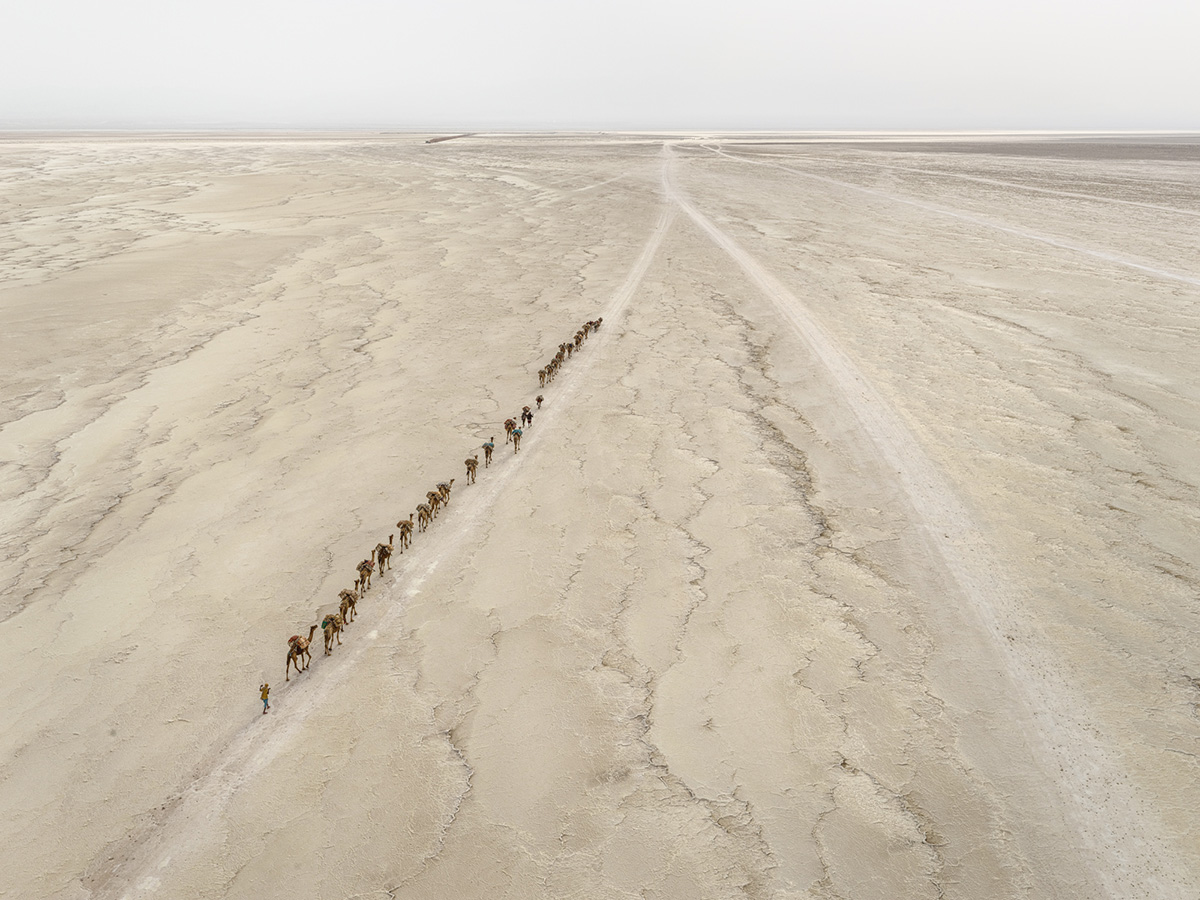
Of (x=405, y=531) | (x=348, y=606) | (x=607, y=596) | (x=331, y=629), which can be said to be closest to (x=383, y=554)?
(x=405, y=531)

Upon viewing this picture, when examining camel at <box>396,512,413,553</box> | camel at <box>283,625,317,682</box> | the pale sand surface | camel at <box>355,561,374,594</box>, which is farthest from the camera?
camel at <box>396,512,413,553</box>

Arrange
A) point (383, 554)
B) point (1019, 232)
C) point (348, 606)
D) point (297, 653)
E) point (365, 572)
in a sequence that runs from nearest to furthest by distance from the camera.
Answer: point (297, 653)
point (348, 606)
point (365, 572)
point (383, 554)
point (1019, 232)

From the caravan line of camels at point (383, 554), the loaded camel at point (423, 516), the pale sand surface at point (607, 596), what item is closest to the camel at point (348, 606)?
the caravan line of camels at point (383, 554)

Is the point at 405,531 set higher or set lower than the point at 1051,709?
lower

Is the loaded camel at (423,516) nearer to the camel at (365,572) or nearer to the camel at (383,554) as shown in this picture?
the camel at (383,554)

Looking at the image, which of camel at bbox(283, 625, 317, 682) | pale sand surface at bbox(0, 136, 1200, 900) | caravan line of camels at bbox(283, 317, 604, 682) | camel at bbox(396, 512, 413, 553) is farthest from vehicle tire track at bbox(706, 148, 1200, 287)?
camel at bbox(283, 625, 317, 682)

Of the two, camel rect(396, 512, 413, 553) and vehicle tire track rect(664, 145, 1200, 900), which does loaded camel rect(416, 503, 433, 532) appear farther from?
vehicle tire track rect(664, 145, 1200, 900)

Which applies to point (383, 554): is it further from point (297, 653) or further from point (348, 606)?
point (297, 653)

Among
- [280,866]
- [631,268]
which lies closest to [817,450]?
[280,866]
